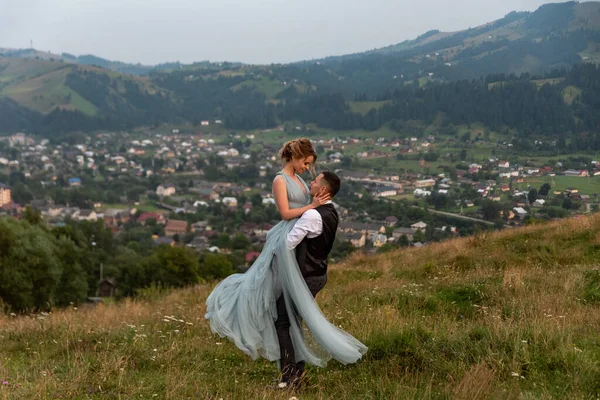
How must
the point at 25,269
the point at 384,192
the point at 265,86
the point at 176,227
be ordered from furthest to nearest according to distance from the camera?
the point at 265,86 < the point at 384,192 < the point at 176,227 < the point at 25,269

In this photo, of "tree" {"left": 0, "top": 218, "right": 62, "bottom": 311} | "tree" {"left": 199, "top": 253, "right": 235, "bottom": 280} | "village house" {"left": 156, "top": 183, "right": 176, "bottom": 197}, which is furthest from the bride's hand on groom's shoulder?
"village house" {"left": 156, "top": 183, "right": 176, "bottom": 197}

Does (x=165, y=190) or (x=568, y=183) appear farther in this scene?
(x=165, y=190)

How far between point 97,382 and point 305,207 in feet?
5.52

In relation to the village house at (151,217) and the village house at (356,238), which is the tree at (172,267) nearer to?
the village house at (356,238)

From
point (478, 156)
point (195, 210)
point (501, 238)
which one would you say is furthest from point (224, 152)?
point (501, 238)

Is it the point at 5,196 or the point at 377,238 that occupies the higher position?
the point at 5,196

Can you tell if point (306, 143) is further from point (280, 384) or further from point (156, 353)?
point (156, 353)

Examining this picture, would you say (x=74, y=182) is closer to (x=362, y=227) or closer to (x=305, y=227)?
(x=362, y=227)

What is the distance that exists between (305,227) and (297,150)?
20.4 inches

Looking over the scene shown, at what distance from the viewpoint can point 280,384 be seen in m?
3.44

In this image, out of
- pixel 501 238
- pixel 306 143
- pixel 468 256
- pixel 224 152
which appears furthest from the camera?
pixel 224 152

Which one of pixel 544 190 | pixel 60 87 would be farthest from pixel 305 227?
pixel 60 87

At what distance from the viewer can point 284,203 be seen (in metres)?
3.52

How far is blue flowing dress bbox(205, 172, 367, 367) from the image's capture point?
351 centimetres
